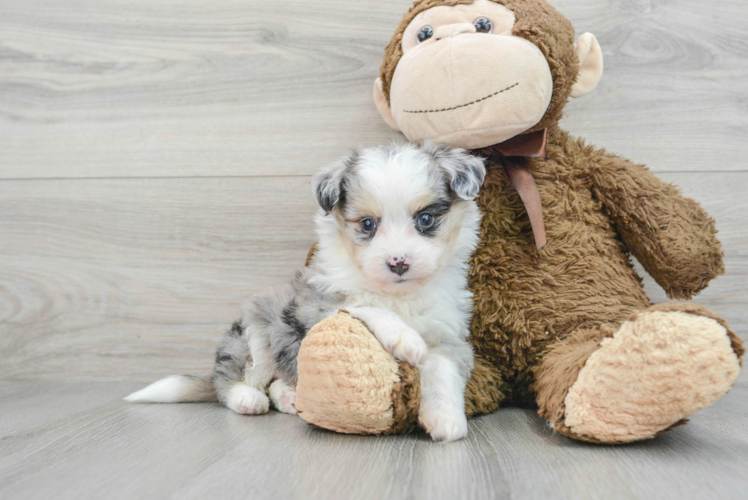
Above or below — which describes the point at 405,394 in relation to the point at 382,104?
below

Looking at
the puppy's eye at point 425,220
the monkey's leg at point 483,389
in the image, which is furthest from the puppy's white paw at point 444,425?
the puppy's eye at point 425,220

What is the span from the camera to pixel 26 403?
192 cm

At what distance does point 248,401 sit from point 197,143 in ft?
3.45

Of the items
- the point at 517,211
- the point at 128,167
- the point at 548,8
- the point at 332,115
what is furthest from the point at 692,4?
the point at 128,167

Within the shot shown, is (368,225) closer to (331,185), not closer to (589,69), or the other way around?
(331,185)

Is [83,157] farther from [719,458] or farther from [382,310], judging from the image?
[719,458]

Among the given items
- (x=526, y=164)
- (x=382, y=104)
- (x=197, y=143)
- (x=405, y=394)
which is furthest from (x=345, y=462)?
(x=197, y=143)

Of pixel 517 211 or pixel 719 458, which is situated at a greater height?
pixel 517 211

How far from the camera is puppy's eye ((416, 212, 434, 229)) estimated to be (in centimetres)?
151

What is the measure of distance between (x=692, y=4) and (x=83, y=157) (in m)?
2.34

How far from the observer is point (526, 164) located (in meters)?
1.72

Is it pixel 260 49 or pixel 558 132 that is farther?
pixel 260 49

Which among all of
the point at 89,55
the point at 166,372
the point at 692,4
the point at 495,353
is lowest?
the point at 166,372

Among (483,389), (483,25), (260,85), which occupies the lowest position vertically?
(483,389)
